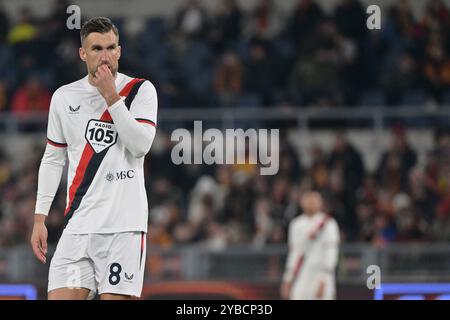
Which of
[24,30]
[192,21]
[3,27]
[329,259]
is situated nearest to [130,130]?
[329,259]

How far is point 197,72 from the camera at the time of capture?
51.6ft

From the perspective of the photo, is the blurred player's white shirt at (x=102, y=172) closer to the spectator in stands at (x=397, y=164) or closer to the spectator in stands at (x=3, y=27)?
the spectator in stands at (x=397, y=164)

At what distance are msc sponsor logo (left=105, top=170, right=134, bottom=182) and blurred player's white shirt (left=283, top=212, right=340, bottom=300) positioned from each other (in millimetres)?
6088

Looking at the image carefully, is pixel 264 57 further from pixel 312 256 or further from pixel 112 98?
pixel 112 98

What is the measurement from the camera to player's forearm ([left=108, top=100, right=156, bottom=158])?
5281 mm

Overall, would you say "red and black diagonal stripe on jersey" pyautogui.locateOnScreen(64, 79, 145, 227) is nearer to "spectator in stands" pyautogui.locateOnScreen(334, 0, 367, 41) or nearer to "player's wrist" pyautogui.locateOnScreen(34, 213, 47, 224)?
"player's wrist" pyautogui.locateOnScreen(34, 213, 47, 224)

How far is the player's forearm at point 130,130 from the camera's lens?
17.3ft

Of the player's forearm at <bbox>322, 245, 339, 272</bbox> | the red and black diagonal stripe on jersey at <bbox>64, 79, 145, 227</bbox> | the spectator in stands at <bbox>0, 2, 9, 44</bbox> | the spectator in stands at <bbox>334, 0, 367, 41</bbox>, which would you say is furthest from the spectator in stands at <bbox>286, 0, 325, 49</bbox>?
the red and black diagonal stripe on jersey at <bbox>64, 79, 145, 227</bbox>

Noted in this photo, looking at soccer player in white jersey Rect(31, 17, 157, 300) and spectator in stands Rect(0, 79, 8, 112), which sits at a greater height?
spectator in stands Rect(0, 79, 8, 112)

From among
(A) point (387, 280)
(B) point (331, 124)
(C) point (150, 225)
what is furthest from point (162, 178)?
(A) point (387, 280)

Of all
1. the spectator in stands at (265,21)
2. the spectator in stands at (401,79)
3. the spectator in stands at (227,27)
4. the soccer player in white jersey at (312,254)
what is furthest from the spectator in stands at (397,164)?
the spectator in stands at (227,27)

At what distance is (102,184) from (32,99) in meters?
9.66

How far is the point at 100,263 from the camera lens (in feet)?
17.9

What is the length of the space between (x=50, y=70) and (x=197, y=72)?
2.03 meters
